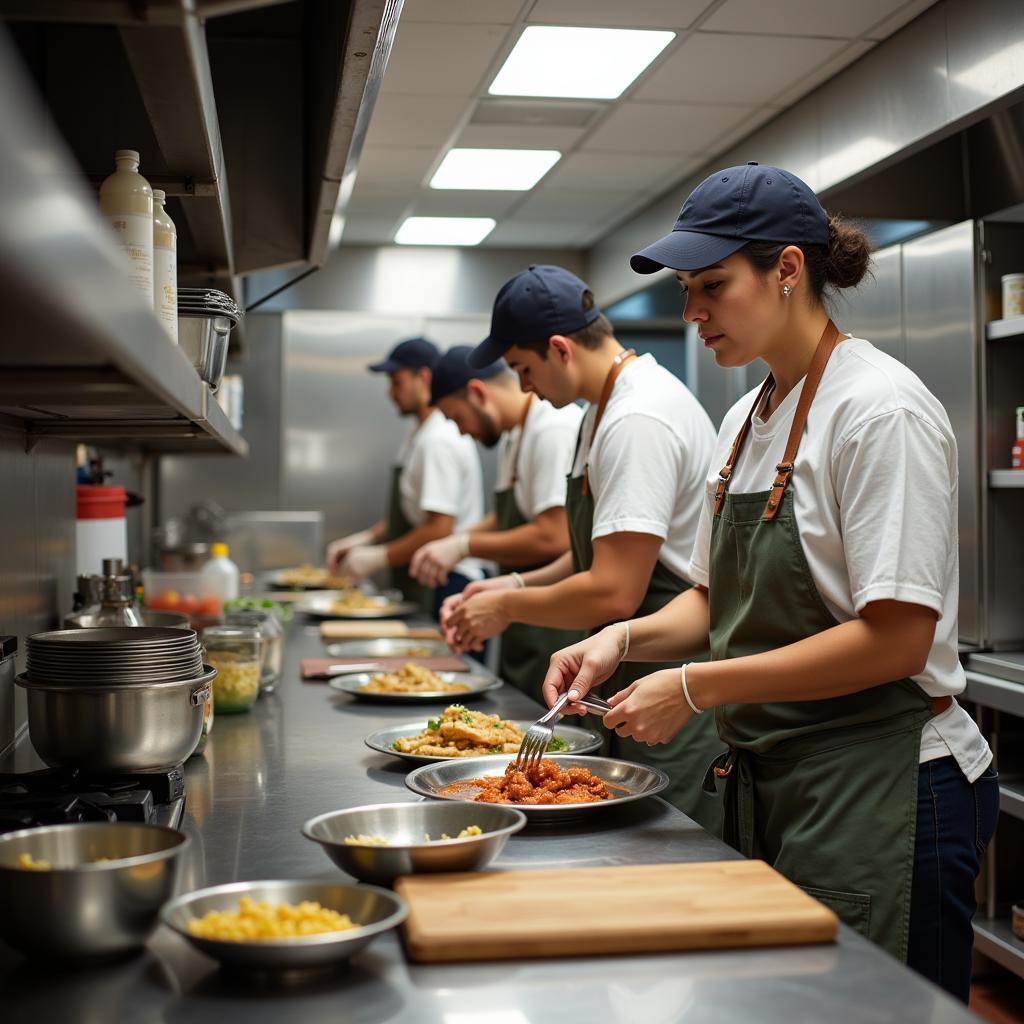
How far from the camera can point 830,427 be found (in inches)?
66.8

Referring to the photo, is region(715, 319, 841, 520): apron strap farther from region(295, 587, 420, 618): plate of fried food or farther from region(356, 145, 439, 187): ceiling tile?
region(356, 145, 439, 187): ceiling tile

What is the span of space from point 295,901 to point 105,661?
636 mm

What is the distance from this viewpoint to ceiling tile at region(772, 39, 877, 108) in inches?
148

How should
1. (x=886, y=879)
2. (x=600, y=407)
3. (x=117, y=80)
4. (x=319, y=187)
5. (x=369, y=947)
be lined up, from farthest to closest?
(x=600, y=407), (x=319, y=187), (x=117, y=80), (x=886, y=879), (x=369, y=947)

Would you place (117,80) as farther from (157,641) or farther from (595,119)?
(595,119)

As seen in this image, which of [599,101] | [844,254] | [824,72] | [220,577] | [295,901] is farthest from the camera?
[599,101]

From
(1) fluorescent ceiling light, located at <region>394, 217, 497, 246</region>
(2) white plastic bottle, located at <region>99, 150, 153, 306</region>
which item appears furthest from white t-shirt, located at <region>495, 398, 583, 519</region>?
(1) fluorescent ceiling light, located at <region>394, 217, 497, 246</region>

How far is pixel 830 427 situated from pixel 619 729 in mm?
533

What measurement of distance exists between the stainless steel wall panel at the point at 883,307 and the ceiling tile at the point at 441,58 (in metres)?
1.41

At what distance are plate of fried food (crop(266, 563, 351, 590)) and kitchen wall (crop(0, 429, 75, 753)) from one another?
2681 mm

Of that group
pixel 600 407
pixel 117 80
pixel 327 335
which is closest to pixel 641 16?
pixel 600 407

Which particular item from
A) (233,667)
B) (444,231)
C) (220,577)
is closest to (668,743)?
(233,667)

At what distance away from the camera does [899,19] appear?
3.50m

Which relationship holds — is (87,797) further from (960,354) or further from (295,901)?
(960,354)
